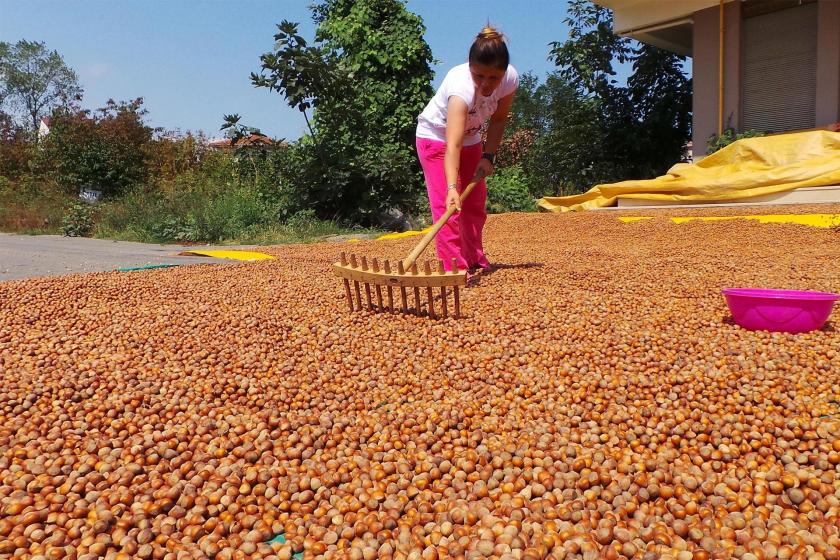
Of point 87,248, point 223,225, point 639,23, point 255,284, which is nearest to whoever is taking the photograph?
point 255,284

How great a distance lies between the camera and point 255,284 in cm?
406

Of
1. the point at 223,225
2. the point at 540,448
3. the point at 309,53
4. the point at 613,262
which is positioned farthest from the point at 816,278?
the point at 223,225

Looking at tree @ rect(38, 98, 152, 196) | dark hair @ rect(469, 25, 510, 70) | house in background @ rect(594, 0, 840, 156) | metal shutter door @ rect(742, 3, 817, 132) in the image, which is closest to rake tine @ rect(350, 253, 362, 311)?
dark hair @ rect(469, 25, 510, 70)

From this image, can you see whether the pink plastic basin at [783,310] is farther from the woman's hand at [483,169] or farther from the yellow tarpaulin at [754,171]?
the yellow tarpaulin at [754,171]

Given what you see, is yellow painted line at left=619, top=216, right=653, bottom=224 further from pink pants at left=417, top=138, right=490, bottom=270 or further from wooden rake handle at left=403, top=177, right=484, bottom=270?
wooden rake handle at left=403, top=177, right=484, bottom=270

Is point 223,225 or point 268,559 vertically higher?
point 223,225

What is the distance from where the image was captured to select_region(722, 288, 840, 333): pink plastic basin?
2.50 m

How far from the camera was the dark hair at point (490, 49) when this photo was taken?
3176 mm

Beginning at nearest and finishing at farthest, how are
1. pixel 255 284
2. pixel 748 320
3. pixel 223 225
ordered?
pixel 748 320 → pixel 255 284 → pixel 223 225

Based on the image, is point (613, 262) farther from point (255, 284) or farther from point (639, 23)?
point (639, 23)

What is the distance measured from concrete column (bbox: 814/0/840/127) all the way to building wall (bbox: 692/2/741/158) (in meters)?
1.07

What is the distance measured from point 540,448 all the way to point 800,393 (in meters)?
0.88

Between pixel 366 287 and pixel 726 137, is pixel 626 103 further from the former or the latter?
pixel 366 287

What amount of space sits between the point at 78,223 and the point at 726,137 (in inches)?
406
